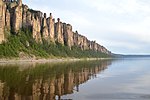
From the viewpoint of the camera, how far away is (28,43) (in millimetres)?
186875

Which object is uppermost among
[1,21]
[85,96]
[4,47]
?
[1,21]

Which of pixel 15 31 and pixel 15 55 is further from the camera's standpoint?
pixel 15 31

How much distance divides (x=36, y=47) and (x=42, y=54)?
8472mm

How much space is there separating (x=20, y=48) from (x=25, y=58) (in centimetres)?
1122

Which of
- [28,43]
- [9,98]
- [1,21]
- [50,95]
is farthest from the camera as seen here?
[28,43]

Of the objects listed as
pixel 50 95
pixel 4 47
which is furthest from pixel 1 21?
pixel 50 95

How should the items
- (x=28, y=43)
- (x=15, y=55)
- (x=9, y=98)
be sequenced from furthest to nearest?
(x=28, y=43), (x=15, y=55), (x=9, y=98)

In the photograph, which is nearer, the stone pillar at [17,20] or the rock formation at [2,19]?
the rock formation at [2,19]

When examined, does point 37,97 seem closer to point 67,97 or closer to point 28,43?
point 67,97

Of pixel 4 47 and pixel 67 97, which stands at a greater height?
pixel 4 47

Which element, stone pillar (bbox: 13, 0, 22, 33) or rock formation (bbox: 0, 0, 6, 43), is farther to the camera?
stone pillar (bbox: 13, 0, 22, 33)

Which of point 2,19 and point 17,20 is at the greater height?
point 17,20

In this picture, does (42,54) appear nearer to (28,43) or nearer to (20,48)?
(28,43)

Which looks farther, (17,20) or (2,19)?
(17,20)
